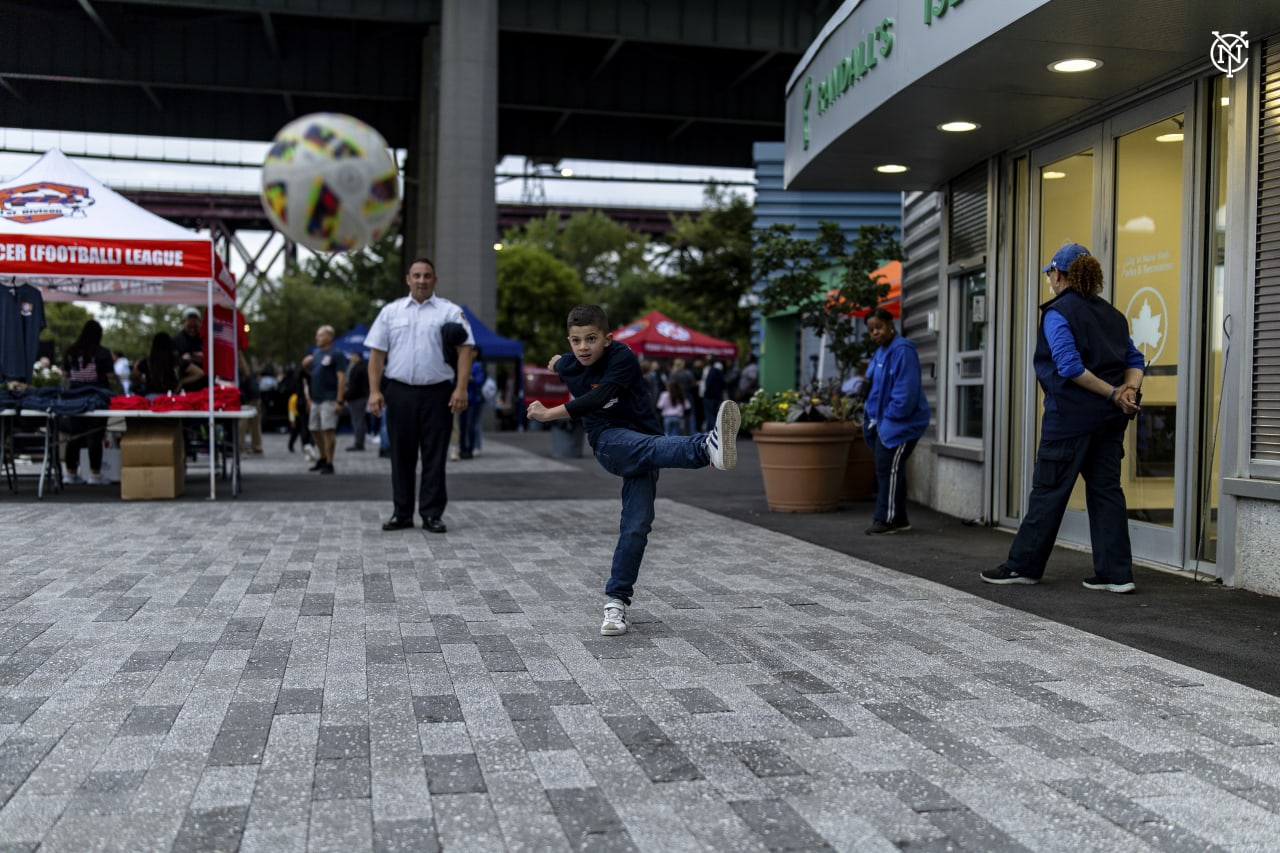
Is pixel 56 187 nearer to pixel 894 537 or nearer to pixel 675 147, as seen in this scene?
pixel 894 537

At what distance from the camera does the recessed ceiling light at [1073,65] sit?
7203 millimetres

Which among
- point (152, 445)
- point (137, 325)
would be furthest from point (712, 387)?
point (137, 325)

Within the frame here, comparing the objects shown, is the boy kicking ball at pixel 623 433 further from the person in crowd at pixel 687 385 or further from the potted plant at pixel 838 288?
the person in crowd at pixel 687 385

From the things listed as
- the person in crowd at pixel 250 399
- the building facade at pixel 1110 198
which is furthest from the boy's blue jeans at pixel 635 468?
the person in crowd at pixel 250 399

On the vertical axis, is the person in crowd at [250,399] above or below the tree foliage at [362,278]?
below

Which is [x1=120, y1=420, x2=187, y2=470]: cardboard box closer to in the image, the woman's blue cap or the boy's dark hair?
the boy's dark hair

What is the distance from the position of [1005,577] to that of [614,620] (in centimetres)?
275

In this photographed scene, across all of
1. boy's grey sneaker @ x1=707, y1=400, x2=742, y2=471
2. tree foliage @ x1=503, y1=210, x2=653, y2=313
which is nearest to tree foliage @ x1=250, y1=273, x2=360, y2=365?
tree foliage @ x1=503, y1=210, x2=653, y2=313

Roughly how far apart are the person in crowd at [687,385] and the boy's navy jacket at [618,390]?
1860cm

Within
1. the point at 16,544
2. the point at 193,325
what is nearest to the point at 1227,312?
the point at 16,544

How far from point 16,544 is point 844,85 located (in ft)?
23.2

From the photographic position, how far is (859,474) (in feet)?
40.8

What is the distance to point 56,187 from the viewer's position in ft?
38.1

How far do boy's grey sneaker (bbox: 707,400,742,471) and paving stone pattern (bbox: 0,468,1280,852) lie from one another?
2.68 feet
